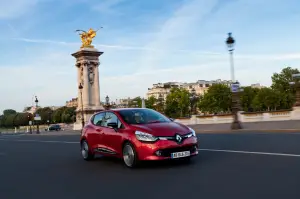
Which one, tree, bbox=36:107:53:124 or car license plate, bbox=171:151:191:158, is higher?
tree, bbox=36:107:53:124

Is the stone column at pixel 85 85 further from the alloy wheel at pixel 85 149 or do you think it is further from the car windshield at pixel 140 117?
the car windshield at pixel 140 117

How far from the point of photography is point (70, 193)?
7.50 metres

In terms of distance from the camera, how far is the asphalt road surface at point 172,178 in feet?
22.2

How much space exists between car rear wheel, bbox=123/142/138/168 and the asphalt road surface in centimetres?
17

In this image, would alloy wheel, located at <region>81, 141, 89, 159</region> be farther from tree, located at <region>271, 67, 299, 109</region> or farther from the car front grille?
tree, located at <region>271, 67, 299, 109</region>

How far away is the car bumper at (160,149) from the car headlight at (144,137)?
0.30ft

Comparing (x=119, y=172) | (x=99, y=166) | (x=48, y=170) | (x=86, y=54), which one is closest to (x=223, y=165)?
(x=119, y=172)

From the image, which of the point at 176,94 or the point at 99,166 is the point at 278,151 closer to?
the point at 99,166

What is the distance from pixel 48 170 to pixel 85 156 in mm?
1819

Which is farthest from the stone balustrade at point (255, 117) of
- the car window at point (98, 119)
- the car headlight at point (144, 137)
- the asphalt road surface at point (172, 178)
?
the car headlight at point (144, 137)

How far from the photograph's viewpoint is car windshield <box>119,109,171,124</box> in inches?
410

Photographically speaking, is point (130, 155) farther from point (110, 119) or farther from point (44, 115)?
point (44, 115)

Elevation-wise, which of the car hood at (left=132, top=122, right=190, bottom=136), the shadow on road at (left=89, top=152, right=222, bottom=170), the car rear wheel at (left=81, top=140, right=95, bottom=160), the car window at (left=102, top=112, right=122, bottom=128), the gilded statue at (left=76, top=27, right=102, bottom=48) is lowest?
the shadow on road at (left=89, top=152, right=222, bottom=170)

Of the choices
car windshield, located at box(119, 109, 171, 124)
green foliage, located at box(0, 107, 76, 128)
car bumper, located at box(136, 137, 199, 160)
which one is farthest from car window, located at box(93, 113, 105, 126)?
green foliage, located at box(0, 107, 76, 128)
